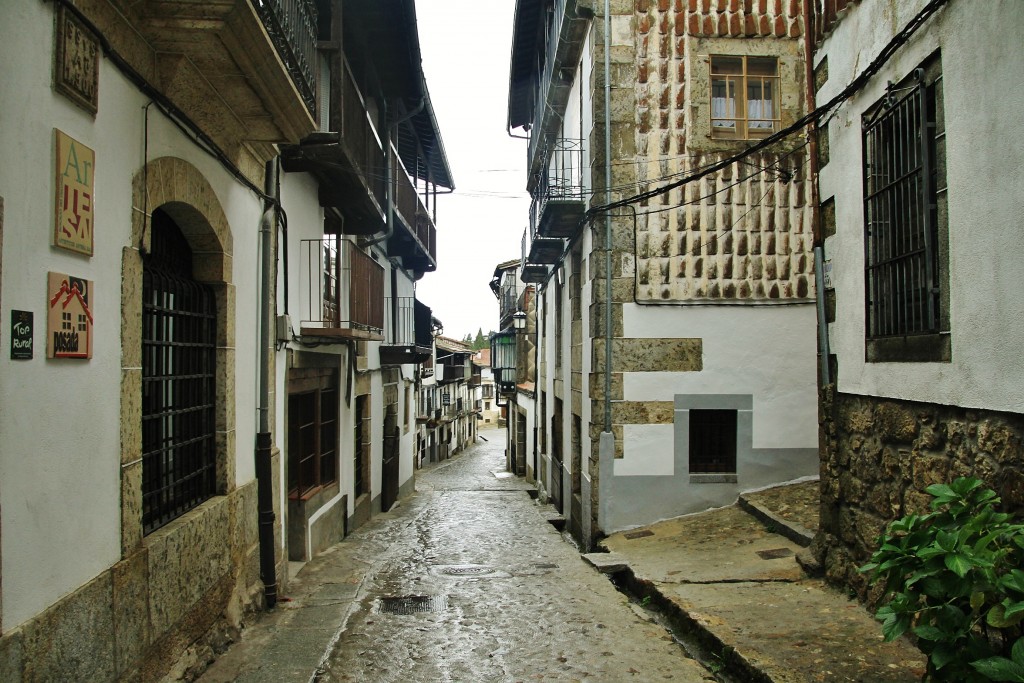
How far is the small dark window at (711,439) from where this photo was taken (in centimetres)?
938

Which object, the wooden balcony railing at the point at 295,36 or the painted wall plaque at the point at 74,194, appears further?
the wooden balcony railing at the point at 295,36

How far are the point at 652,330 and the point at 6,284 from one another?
290 inches

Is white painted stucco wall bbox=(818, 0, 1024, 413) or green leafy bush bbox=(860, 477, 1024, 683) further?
white painted stucco wall bbox=(818, 0, 1024, 413)

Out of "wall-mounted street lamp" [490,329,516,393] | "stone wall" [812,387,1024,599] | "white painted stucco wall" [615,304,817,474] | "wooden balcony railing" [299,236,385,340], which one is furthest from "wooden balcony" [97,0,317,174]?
"wall-mounted street lamp" [490,329,516,393]

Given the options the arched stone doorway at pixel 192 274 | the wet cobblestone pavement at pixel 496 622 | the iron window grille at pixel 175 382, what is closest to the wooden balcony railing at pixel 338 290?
the arched stone doorway at pixel 192 274

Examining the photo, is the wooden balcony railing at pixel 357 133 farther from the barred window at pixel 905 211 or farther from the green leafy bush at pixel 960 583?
the green leafy bush at pixel 960 583

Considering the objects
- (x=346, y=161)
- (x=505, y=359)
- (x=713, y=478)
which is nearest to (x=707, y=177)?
(x=713, y=478)

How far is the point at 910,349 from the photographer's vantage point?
459 centimetres

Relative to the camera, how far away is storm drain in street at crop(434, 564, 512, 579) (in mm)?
8070

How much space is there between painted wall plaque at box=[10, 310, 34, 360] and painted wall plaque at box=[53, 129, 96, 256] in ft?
1.30

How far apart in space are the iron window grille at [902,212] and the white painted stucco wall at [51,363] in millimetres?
4481

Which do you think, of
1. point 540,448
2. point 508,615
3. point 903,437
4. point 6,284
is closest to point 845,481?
point 903,437

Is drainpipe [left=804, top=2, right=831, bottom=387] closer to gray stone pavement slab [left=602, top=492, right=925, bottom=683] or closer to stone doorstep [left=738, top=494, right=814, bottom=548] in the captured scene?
gray stone pavement slab [left=602, top=492, right=925, bottom=683]

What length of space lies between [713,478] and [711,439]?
481mm
